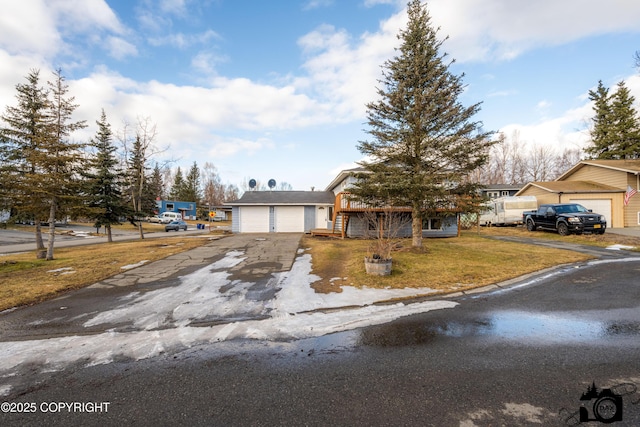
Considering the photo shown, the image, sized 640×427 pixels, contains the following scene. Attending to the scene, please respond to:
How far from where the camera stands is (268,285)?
720 centimetres

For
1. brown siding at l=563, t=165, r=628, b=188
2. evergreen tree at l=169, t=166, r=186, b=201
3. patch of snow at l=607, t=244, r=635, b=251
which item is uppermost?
evergreen tree at l=169, t=166, r=186, b=201

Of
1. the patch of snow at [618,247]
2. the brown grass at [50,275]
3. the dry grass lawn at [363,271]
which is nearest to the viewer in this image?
the brown grass at [50,275]

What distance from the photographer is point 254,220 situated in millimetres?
23094

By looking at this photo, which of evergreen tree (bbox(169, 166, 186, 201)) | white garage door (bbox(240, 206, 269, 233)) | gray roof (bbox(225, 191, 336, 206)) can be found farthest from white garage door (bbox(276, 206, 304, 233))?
evergreen tree (bbox(169, 166, 186, 201))

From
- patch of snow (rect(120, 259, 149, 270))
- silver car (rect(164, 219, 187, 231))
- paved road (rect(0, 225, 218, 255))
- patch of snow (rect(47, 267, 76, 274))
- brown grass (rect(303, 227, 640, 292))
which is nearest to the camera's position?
brown grass (rect(303, 227, 640, 292))

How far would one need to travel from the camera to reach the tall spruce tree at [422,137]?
1008 cm

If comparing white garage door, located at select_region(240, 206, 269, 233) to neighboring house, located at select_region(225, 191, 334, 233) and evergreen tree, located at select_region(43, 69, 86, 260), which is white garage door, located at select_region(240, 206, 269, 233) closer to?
neighboring house, located at select_region(225, 191, 334, 233)

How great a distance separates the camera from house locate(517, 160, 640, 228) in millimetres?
18281

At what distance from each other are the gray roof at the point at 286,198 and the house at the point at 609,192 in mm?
17875

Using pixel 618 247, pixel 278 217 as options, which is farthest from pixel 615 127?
pixel 278 217

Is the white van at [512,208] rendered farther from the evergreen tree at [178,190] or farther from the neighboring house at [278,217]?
the evergreen tree at [178,190]

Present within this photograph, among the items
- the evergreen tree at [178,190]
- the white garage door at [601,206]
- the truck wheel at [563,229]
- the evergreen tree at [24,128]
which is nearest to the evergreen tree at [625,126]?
the white garage door at [601,206]

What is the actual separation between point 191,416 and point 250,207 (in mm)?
21398

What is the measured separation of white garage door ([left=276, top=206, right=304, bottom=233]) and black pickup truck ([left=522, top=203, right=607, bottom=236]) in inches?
677
